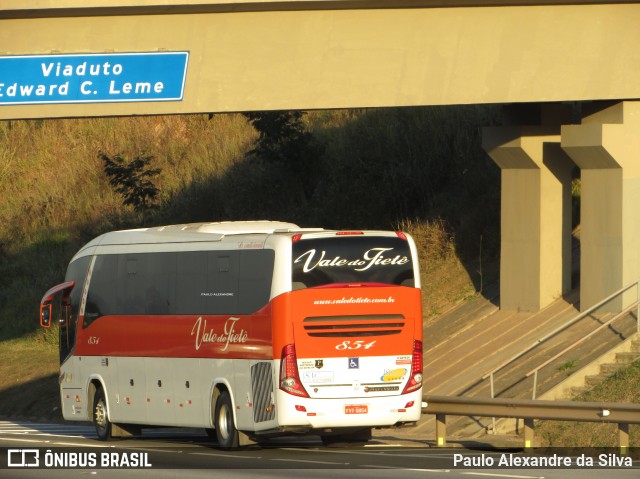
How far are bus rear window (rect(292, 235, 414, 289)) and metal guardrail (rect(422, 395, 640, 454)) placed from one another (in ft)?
6.44

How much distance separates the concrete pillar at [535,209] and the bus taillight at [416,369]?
8.91 m

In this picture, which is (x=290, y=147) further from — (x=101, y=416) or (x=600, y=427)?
(x=600, y=427)

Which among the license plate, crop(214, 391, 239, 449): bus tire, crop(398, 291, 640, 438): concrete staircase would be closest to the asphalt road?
crop(214, 391, 239, 449): bus tire

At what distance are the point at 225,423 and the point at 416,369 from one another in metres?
3.08

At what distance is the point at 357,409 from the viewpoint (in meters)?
20.1

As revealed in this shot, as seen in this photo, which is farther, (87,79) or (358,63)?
(358,63)

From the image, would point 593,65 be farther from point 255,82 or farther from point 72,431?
point 72,431

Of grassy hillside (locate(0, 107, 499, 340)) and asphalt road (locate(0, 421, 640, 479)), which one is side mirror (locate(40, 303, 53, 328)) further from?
grassy hillside (locate(0, 107, 499, 340))

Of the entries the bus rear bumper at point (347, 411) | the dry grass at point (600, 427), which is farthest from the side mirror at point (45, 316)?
the dry grass at point (600, 427)

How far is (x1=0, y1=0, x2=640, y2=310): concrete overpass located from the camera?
23797 millimetres

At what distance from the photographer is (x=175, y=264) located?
22547mm

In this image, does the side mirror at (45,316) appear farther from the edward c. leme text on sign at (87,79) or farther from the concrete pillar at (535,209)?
the concrete pillar at (535,209)

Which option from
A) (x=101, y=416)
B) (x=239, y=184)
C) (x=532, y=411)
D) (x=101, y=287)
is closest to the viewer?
(x=532, y=411)

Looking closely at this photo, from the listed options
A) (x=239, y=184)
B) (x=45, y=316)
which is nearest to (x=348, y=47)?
(x=45, y=316)
